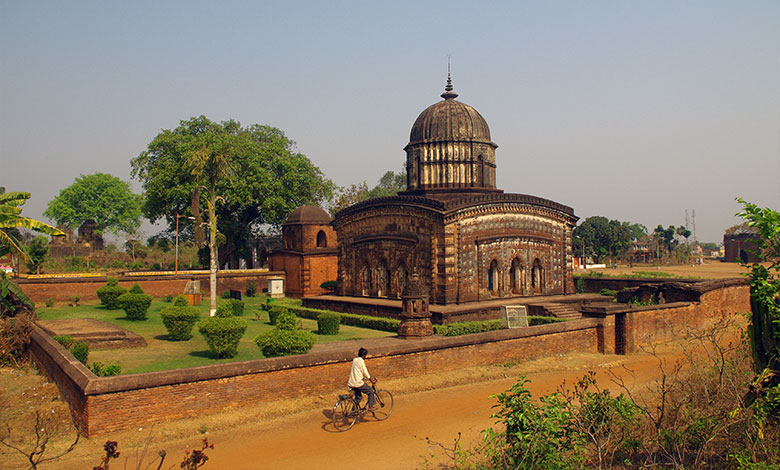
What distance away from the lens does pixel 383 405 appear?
1252 cm

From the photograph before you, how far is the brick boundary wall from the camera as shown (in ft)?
36.3

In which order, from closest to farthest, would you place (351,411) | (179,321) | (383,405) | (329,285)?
(351,411)
(383,405)
(179,321)
(329,285)

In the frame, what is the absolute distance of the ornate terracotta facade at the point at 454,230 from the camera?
24.8 m

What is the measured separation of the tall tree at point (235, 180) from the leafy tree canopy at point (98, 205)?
94.7ft

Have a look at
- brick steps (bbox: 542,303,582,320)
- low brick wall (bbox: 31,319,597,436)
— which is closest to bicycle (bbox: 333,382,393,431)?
low brick wall (bbox: 31,319,597,436)

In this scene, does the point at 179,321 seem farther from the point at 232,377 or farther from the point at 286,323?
the point at 232,377

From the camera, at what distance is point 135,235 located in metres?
70.8

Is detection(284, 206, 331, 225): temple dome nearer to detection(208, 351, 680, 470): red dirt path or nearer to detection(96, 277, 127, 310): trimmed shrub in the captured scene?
detection(96, 277, 127, 310): trimmed shrub

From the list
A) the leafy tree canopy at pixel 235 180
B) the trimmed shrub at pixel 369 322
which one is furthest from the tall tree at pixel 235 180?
the trimmed shrub at pixel 369 322

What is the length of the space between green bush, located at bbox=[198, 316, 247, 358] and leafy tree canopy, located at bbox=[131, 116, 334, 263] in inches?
1019

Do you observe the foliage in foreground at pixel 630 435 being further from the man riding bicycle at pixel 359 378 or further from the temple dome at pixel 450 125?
the temple dome at pixel 450 125

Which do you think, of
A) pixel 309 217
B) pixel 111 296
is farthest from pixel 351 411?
pixel 309 217

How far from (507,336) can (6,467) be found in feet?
40.6

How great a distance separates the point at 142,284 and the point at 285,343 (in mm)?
22107
